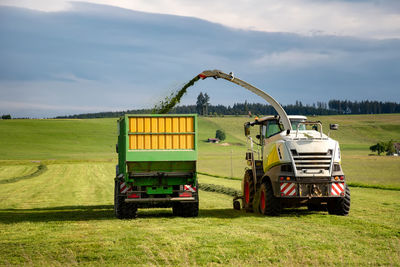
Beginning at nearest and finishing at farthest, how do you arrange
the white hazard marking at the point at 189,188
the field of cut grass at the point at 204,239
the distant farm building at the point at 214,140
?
the field of cut grass at the point at 204,239
the white hazard marking at the point at 189,188
the distant farm building at the point at 214,140

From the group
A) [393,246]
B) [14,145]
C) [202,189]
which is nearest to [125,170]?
[393,246]

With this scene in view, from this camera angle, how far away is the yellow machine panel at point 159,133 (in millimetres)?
16141

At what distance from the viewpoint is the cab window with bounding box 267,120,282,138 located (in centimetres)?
1742

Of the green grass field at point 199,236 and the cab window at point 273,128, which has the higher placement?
the cab window at point 273,128

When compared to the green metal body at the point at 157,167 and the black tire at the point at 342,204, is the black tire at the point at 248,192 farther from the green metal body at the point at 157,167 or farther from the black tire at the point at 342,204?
the black tire at the point at 342,204

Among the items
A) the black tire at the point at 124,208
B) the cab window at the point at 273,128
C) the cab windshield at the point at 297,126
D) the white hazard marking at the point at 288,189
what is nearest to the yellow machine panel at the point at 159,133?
the black tire at the point at 124,208

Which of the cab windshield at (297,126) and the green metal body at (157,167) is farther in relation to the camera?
the cab windshield at (297,126)

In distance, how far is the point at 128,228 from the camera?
13.8 meters

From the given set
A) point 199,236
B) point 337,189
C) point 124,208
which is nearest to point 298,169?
point 337,189

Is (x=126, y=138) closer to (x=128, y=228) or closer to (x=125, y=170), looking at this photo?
(x=125, y=170)

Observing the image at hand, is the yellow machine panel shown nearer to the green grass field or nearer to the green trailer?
the green trailer

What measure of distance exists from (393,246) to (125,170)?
327 inches

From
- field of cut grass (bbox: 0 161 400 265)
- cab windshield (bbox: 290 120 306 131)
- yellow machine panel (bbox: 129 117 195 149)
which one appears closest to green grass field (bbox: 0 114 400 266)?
field of cut grass (bbox: 0 161 400 265)

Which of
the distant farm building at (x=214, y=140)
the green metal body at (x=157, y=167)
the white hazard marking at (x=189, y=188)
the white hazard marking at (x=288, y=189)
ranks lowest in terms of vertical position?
the distant farm building at (x=214, y=140)
